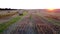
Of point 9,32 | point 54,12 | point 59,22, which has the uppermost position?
point 54,12

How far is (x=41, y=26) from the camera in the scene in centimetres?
165

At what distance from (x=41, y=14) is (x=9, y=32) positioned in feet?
1.91

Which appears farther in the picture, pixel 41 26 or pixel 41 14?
pixel 41 14

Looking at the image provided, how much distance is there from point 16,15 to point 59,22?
682 millimetres

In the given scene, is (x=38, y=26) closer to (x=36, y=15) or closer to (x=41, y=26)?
(x=41, y=26)

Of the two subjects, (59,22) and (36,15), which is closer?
(59,22)
